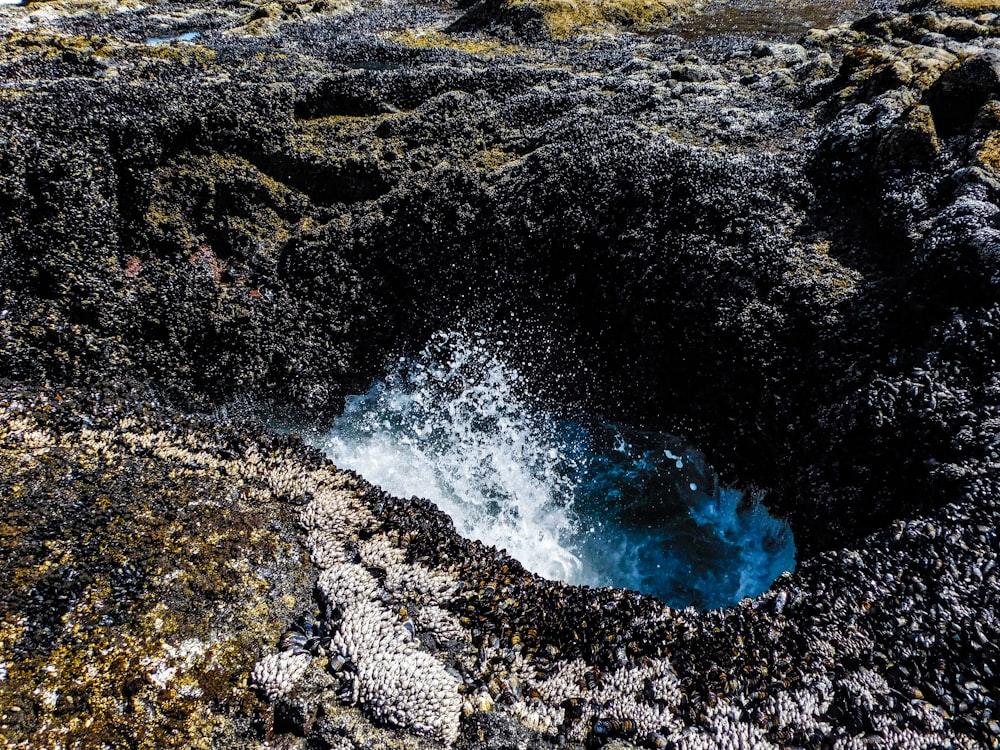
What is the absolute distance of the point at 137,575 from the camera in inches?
201

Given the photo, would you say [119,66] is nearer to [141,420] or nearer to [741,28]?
[141,420]

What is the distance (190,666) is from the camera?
468cm

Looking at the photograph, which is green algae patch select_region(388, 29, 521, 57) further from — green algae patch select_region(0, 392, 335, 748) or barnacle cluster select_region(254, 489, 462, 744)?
barnacle cluster select_region(254, 489, 462, 744)

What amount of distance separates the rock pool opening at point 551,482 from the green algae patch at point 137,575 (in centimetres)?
229

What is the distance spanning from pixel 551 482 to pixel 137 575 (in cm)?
523

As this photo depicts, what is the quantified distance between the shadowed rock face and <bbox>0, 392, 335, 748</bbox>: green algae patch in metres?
0.03

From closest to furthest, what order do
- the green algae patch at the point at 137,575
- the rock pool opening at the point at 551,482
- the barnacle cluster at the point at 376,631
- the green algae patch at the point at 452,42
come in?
the green algae patch at the point at 137,575 → the barnacle cluster at the point at 376,631 → the rock pool opening at the point at 551,482 → the green algae patch at the point at 452,42

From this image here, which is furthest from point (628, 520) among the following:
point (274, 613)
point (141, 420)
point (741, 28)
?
point (741, 28)

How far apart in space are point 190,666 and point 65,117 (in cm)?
860

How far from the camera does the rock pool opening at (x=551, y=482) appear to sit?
7.87m

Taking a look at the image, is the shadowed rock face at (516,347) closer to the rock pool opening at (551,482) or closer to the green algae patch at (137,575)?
the green algae patch at (137,575)

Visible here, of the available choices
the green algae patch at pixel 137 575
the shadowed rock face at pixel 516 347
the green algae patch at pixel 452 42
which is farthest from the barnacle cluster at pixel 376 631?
the green algae patch at pixel 452 42

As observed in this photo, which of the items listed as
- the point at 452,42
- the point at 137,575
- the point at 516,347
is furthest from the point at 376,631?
the point at 452,42

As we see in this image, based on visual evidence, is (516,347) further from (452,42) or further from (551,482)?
(452,42)
